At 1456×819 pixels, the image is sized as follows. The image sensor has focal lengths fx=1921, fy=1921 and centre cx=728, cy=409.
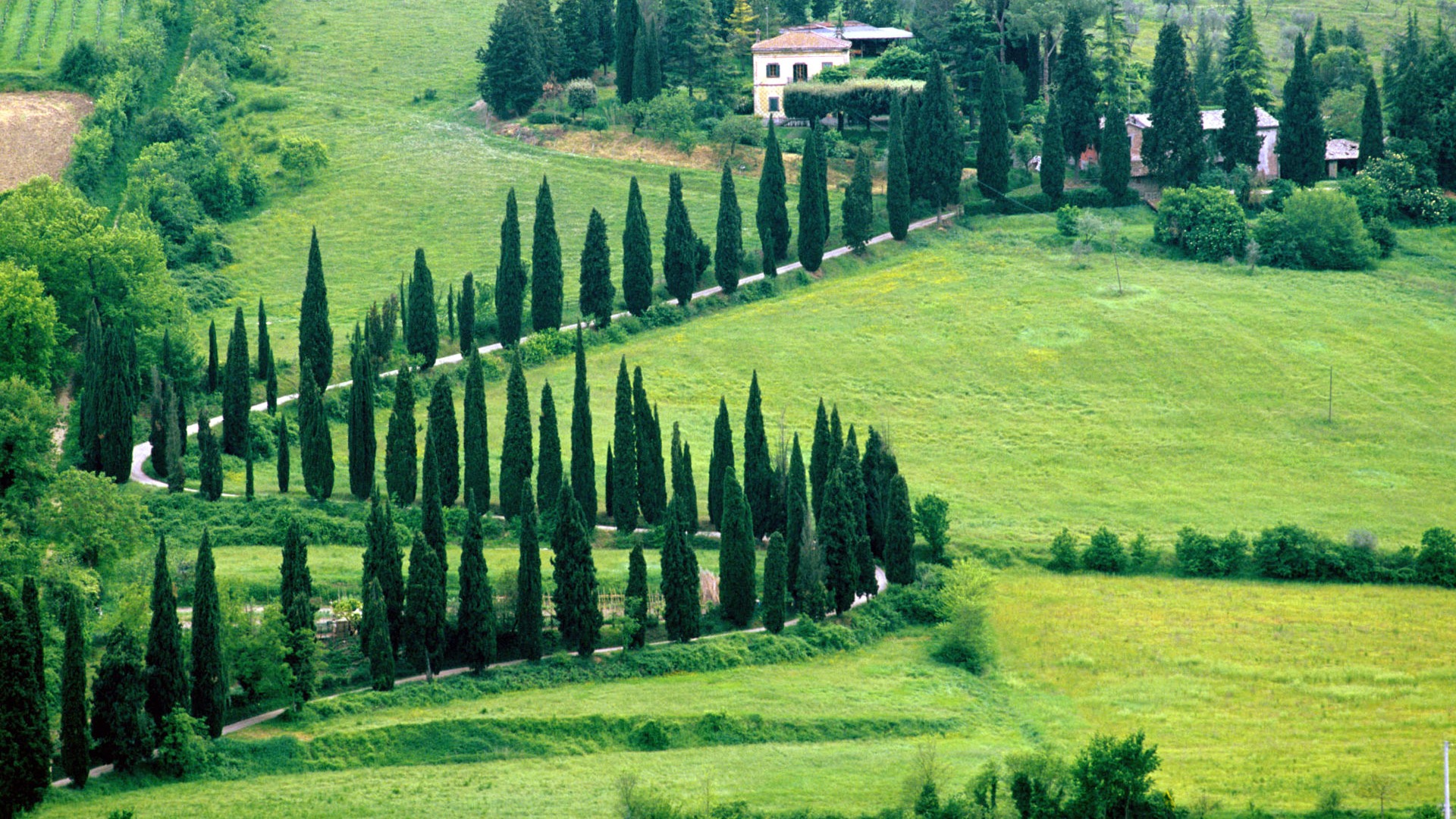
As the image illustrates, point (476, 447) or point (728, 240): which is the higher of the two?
point (728, 240)

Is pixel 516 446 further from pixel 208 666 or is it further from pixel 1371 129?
pixel 1371 129

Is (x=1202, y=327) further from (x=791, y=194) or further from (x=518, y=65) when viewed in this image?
(x=518, y=65)

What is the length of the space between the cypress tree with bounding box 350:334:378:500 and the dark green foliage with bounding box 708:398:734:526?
56.1ft

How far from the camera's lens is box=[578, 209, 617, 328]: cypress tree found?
119 m

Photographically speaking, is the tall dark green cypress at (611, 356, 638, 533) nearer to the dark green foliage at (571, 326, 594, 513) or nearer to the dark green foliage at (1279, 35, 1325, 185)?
the dark green foliage at (571, 326, 594, 513)

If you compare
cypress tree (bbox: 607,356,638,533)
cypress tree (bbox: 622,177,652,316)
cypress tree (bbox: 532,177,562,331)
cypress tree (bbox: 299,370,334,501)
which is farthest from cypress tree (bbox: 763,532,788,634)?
cypress tree (bbox: 622,177,652,316)

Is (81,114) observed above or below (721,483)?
above

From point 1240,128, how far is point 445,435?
68.5 metres

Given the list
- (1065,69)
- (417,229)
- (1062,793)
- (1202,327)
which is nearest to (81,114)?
(417,229)

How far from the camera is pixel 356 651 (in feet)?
260

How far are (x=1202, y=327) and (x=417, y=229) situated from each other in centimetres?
5413

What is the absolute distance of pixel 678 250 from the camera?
4793 inches

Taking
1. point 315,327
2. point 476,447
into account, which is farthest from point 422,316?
point 476,447

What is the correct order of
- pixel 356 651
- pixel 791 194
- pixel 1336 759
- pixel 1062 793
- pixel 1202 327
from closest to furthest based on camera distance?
1. pixel 1062 793
2. pixel 1336 759
3. pixel 356 651
4. pixel 1202 327
5. pixel 791 194
